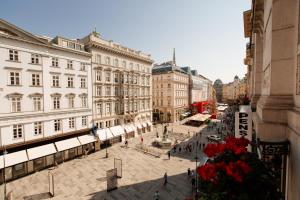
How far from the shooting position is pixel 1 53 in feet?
71.2

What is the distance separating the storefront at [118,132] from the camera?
3617 centimetres

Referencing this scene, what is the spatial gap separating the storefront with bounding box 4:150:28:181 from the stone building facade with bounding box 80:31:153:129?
12794 millimetres

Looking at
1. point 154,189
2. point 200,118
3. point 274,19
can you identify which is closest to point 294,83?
point 274,19

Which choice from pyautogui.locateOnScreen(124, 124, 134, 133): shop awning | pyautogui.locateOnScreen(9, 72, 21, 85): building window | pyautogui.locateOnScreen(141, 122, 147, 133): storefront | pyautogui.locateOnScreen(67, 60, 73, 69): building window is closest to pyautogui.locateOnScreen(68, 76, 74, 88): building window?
pyautogui.locateOnScreen(67, 60, 73, 69): building window

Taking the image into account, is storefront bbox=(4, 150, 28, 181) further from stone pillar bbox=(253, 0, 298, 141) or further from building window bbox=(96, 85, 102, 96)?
stone pillar bbox=(253, 0, 298, 141)

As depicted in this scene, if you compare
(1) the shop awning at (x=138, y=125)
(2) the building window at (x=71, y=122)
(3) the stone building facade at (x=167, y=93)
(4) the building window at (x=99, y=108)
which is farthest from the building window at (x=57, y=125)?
(3) the stone building facade at (x=167, y=93)

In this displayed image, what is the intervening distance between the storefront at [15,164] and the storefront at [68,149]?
4366 mm

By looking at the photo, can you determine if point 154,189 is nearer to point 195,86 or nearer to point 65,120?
point 65,120

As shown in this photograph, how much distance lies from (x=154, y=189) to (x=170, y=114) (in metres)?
43.4

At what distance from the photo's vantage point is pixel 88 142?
102ft

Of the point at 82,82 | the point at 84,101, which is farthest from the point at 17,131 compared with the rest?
the point at 82,82

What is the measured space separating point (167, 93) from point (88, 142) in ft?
120

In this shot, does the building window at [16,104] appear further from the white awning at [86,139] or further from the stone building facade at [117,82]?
the stone building facade at [117,82]

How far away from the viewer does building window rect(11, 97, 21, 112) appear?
22.9 metres
